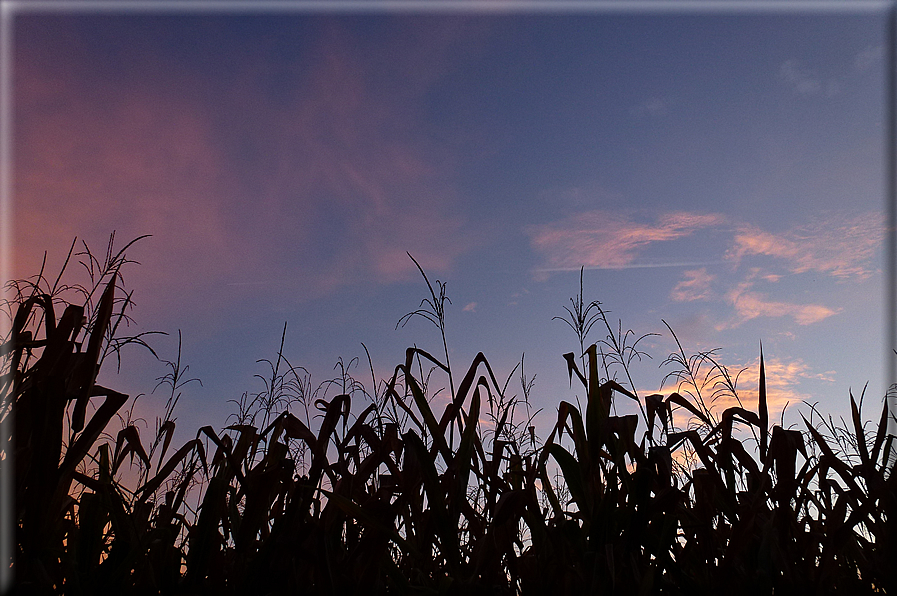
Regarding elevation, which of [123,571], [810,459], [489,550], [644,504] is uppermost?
[810,459]

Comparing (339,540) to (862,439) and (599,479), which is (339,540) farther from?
(862,439)

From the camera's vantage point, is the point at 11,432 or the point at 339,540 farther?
the point at 339,540

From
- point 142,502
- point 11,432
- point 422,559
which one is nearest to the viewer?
point 11,432

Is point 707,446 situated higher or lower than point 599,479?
higher

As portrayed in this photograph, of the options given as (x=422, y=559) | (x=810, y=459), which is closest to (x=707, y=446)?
(x=810, y=459)

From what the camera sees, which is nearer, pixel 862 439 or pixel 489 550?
pixel 489 550

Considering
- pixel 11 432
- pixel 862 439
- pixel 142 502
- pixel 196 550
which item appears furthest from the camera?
pixel 862 439

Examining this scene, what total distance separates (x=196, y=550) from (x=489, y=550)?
41.0 inches

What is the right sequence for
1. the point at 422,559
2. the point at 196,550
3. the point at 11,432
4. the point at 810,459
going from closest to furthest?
1. the point at 11,432
2. the point at 196,550
3. the point at 422,559
4. the point at 810,459

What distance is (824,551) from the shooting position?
2.10 m

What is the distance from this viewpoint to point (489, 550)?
1.95 m

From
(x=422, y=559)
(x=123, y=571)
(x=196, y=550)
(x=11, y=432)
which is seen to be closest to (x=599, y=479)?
(x=422, y=559)

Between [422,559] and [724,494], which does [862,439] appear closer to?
[724,494]

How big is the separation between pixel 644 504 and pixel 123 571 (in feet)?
5.98
